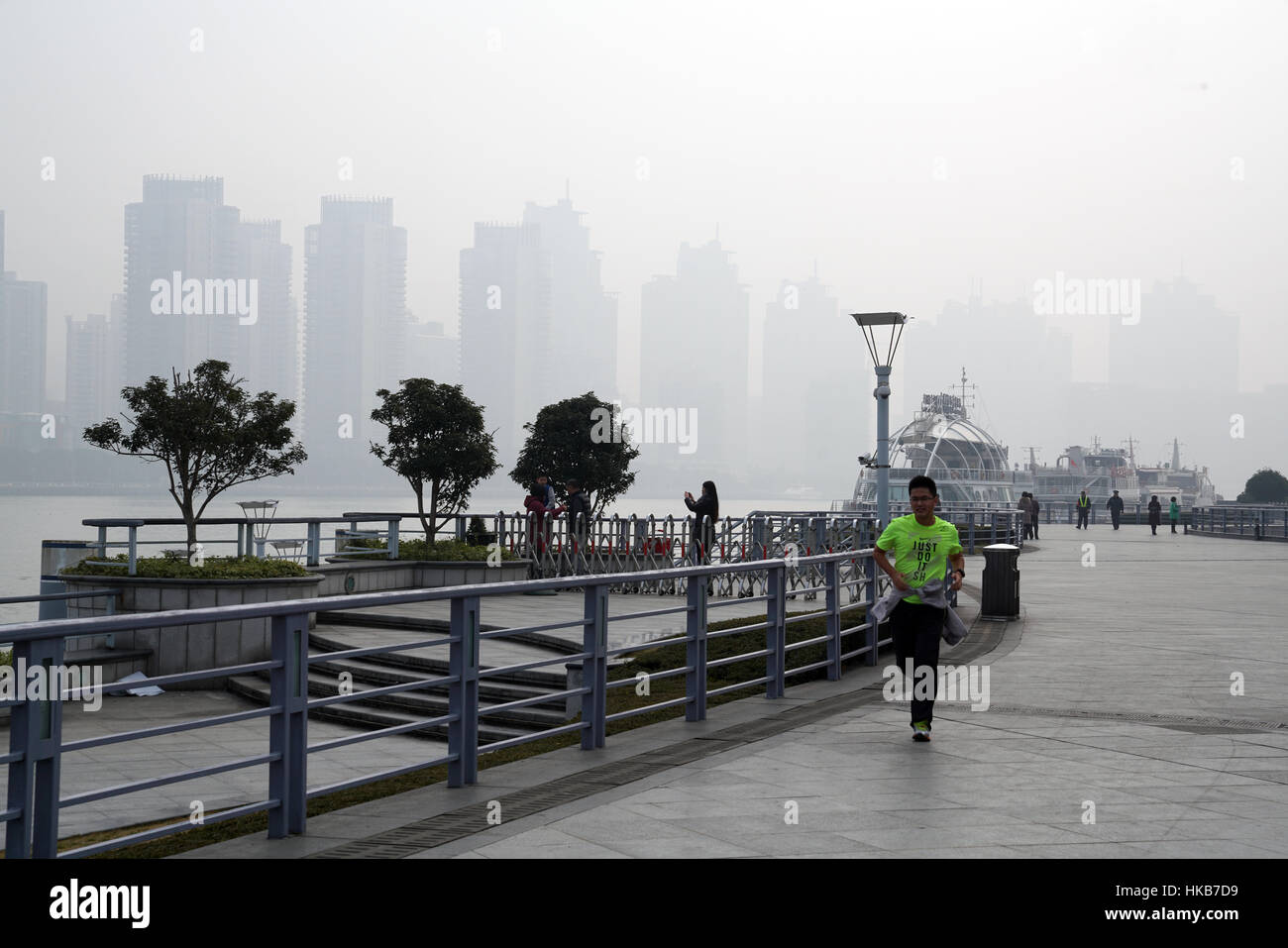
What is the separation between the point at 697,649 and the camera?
936 cm

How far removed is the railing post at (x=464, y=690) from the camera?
22.5ft

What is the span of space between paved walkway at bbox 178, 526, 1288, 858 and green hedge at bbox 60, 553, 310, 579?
351 inches

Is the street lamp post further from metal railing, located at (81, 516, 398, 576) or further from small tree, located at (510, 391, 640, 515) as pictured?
small tree, located at (510, 391, 640, 515)

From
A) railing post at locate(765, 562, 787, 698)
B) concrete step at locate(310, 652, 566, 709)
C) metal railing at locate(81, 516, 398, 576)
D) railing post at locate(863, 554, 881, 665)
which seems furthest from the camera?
metal railing at locate(81, 516, 398, 576)

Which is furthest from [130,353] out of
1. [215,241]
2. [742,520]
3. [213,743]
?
[213,743]

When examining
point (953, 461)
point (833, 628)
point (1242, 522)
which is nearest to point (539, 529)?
point (833, 628)

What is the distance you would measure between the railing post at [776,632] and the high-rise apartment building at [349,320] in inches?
4318

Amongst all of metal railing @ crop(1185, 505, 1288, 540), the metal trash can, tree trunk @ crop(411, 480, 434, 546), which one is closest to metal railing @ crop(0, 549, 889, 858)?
the metal trash can

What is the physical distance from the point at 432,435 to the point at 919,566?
883 inches

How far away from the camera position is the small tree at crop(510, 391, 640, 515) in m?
41.7
